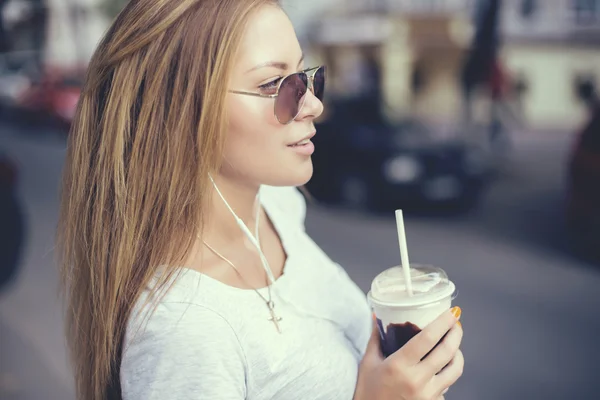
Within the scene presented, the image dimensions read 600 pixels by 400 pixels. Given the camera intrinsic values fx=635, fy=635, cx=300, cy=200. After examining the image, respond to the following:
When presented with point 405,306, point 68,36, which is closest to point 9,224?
point 405,306

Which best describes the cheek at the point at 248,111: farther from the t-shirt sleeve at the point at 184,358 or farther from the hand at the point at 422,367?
the hand at the point at 422,367

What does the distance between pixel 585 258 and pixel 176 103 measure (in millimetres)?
5585

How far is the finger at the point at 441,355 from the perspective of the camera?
3.96 feet

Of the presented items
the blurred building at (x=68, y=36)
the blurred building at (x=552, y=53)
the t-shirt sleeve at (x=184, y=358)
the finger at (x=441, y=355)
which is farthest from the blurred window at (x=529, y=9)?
the t-shirt sleeve at (x=184, y=358)

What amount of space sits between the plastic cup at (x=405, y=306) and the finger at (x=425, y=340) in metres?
0.05

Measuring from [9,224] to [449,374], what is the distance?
481cm

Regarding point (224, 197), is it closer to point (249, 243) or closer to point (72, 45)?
point (249, 243)

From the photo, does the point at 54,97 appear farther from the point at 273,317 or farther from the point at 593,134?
the point at 273,317

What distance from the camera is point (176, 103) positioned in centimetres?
129

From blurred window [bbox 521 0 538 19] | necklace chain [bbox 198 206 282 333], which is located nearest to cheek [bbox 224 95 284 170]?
necklace chain [bbox 198 206 282 333]

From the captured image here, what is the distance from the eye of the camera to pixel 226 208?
1.46 m

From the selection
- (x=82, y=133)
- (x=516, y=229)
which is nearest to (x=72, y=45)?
(x=516, y=229)

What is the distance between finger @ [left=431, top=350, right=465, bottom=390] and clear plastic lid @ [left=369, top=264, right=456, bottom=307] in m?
0.13

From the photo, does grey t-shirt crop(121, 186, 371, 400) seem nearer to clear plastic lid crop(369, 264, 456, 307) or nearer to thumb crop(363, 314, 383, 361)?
thumb crop(363, 314, 383, 361)
